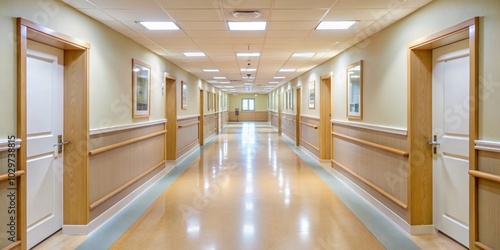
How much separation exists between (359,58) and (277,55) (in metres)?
1.93

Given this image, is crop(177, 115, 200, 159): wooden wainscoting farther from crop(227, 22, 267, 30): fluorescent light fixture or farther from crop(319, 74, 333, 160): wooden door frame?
crop(227, 22, 267, 30): fluorescent light fixture

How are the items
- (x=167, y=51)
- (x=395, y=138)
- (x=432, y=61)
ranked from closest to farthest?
(x=432, y=61) < (x=395, y=138) < (x=167, y=51)

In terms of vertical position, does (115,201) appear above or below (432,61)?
below

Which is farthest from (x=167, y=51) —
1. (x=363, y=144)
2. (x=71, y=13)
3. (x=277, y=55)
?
(x=363, y=144)

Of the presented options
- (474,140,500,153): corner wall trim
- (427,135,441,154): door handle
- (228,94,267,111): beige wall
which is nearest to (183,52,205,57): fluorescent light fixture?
(427,135,441,154): door handle

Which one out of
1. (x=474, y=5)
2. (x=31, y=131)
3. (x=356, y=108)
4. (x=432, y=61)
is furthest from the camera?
(x=356, y=108)

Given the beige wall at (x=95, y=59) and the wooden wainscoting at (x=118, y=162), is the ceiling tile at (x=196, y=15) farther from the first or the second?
the wooden wainscoting at (x=118, y=162)

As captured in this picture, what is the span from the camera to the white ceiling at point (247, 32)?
11.6 ft

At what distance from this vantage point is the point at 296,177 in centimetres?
679

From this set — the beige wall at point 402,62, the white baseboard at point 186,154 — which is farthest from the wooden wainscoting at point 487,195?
the white baseboard at point 186,154

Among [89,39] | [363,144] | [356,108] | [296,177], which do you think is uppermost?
[89,39]

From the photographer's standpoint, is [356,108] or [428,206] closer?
[428,206]

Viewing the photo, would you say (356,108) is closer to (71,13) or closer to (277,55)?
(277,55)

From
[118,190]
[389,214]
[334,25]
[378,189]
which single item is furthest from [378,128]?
[118,190]
